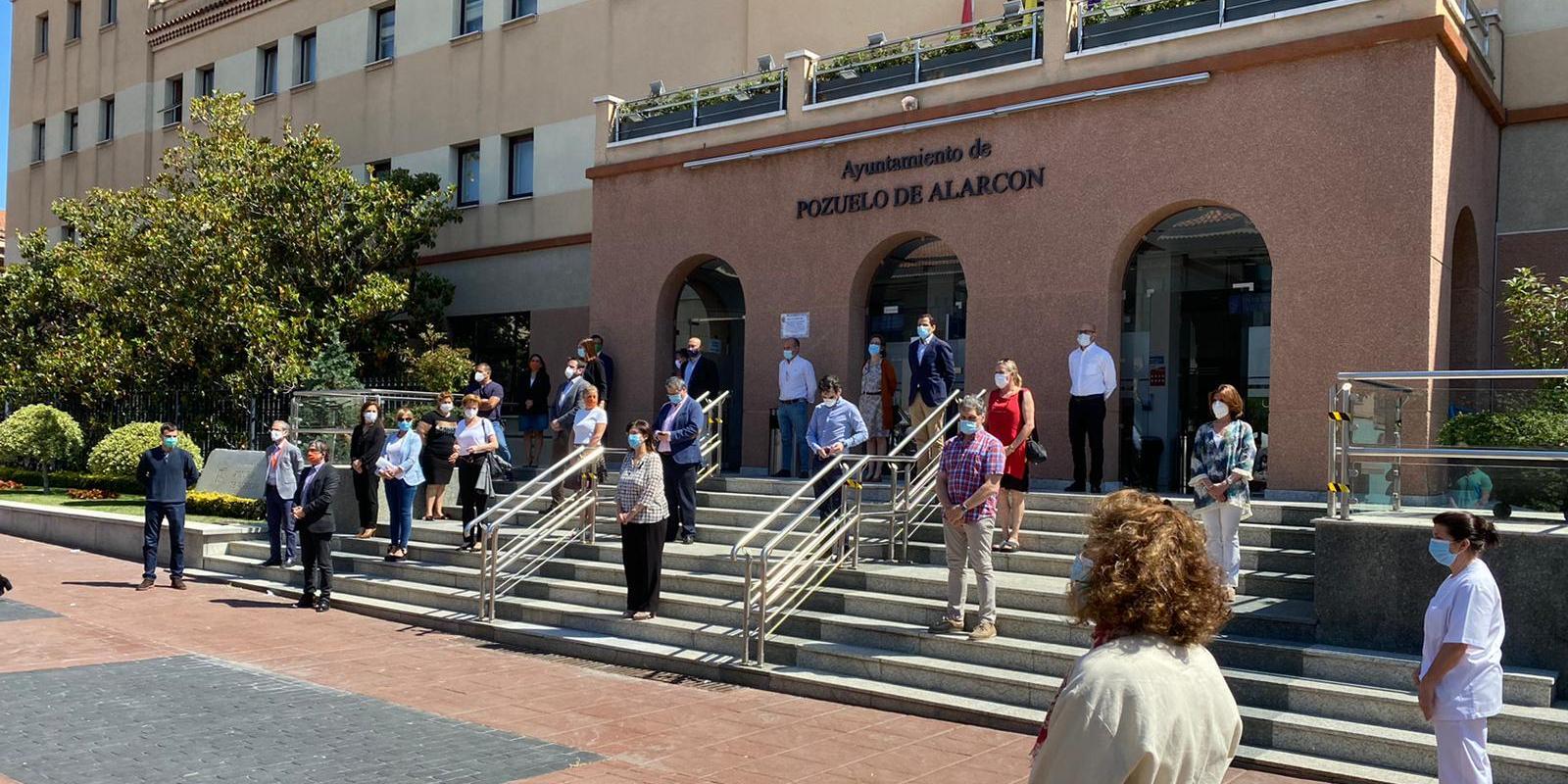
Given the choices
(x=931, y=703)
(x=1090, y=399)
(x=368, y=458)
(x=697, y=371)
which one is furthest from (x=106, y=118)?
(x=931, y=703)

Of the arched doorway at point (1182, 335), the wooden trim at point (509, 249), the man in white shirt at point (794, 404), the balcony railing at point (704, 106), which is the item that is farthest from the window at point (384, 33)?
the arched doorway at point (1182, 335)

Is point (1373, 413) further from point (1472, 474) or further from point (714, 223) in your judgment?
point (714, 223)

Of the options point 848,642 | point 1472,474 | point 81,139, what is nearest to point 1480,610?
point 1472,474

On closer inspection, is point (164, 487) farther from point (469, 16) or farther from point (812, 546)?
point (469, 16)

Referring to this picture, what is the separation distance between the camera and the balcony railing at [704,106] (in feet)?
58.2

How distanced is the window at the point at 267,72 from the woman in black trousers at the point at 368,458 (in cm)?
1630

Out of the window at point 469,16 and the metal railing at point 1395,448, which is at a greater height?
the window at point 469,16

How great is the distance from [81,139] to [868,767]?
34998 millimetres

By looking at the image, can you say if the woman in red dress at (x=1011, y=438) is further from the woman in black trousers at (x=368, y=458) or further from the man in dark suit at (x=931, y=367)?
the woman in black trousers at (x=368, y=458)

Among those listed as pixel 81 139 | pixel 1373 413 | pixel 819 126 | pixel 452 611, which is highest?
pixel 81 139

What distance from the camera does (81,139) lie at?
34812 mm

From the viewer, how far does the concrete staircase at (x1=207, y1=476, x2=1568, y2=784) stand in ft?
25.1

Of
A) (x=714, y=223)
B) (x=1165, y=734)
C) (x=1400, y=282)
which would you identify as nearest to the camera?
(x=1165, y=734)

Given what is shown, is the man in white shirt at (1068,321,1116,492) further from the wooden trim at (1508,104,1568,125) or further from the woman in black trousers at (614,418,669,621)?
the wooden trim at (1508,104,1568,125)
